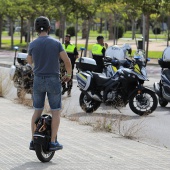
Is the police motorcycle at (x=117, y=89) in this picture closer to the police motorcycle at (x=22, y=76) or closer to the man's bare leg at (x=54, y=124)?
the police motorcycle at (x=22, y=76)

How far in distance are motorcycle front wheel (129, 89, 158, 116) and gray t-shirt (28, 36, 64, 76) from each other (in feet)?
21.3

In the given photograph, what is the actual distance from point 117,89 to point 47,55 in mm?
7039

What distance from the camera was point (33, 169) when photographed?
8.00 meters

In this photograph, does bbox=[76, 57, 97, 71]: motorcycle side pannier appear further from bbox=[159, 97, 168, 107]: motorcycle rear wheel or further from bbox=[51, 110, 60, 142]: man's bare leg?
bbox=[51, 110, 60, 142]: man's bare leg

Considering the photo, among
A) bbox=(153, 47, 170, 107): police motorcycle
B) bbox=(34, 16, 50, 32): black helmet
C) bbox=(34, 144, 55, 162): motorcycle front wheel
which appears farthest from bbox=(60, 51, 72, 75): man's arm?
bbox=(153, 47, 170, 107): police motorcycle

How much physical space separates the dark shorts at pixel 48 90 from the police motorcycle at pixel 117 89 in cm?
627

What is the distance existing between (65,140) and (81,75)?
15.7 ft

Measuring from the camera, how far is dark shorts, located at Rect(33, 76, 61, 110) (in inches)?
336

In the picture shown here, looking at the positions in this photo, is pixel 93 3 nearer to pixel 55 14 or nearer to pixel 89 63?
pixel 55 14

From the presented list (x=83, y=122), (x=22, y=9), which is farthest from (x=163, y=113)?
(x=22, y=9)

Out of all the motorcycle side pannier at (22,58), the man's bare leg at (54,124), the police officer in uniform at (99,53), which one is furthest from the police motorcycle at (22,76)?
the man's bare leg at (54,124)

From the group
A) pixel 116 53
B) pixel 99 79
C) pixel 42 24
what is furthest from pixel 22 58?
pixel 42 24

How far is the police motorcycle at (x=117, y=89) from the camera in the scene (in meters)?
14.9

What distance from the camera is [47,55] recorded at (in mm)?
8469
